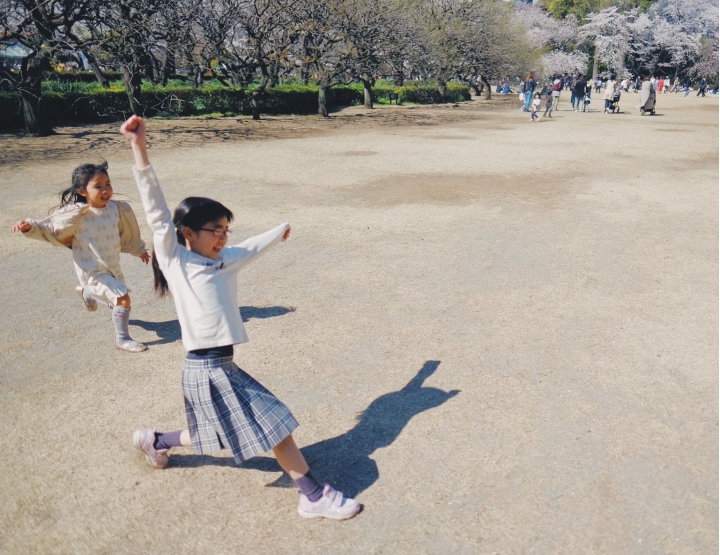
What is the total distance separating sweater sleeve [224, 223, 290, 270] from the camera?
2.59 m

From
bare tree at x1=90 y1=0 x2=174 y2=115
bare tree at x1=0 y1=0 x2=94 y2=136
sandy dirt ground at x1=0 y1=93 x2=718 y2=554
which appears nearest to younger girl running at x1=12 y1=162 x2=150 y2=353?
sandy dirt ground at x1=0 y1=93 x2=718 y2=554

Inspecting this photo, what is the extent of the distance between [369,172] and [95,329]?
23.6ft

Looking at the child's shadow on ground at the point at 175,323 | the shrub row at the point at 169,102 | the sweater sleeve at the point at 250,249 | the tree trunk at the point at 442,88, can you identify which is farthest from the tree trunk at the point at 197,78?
the sweater sleeve at the point at 250,249

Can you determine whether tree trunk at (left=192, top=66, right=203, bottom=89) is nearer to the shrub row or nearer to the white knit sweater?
the shrub row

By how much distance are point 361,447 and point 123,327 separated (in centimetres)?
202

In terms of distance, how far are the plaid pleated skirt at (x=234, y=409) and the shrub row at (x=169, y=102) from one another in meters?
15.0

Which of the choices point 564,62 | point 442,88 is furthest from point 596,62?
point 442,88

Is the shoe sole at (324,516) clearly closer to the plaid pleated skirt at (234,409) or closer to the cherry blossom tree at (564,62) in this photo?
the plaid pleated skirt at (234,409)

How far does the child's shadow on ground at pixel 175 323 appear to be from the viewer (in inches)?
171

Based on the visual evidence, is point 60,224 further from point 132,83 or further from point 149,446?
point 132,83

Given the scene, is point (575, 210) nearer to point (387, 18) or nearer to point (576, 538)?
point (576, 538)

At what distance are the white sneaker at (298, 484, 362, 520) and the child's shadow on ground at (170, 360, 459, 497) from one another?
0.14 meters

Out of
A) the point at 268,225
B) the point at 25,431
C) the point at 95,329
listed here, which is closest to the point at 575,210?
the point at 268,225

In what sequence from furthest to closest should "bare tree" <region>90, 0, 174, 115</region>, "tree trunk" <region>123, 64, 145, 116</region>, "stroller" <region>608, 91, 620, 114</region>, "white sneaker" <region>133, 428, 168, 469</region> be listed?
"stroller" <region>608, 91, 620, 114</region> → "tree trunk" <region>123, 64, 145, 116</region> → "bare tree" <region>90, 0, 174, 115</region> → "white sneaker" <region>133, 428, 168, 469</region>
